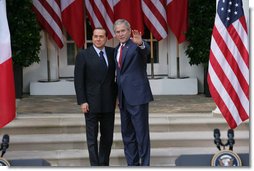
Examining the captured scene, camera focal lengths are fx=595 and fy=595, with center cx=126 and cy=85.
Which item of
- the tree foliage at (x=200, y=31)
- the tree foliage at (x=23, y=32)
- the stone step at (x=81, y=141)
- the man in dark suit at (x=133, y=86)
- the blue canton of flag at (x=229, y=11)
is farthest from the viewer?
the tree foliage at (x=200, y=31)

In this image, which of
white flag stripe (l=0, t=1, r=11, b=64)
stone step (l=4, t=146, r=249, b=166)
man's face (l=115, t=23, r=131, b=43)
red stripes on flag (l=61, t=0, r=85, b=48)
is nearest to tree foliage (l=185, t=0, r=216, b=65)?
red stripes on flag (l=61, t=0, r=85, b=48)

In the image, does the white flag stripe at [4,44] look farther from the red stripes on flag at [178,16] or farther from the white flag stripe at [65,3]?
the red stripes on flag at [178,16]

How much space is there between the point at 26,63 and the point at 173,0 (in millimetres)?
2528

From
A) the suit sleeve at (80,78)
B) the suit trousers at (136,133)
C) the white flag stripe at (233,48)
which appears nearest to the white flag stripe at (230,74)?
the white flag stripe at (233,48)

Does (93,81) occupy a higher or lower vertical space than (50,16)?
lower

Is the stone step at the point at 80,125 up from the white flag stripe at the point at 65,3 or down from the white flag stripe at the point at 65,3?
down

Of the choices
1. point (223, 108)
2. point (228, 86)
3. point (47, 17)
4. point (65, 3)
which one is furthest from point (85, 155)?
point (65, 3)

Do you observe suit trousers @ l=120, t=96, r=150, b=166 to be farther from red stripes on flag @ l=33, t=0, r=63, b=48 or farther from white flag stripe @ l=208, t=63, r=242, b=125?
red stripes on flag @ l=33, t=0, r=63, b=48

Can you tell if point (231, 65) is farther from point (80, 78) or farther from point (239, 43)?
point (80, 78)

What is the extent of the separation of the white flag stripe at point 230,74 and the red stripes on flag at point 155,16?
334 cm

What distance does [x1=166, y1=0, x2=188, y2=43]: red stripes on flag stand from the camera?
9523 millimetres

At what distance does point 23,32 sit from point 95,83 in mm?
3380

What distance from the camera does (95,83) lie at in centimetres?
599

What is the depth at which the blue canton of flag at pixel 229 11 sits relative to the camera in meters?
6.20
